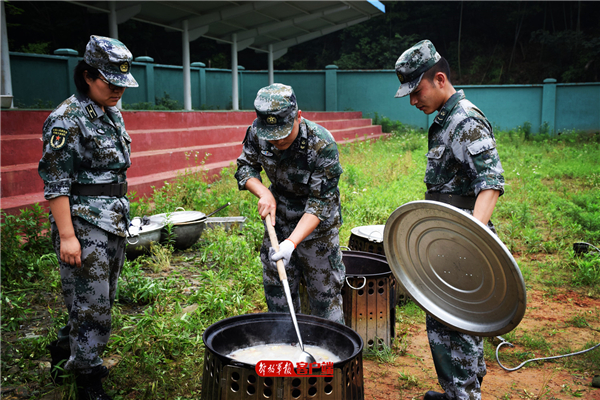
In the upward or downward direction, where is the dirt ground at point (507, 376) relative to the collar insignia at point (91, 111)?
downward

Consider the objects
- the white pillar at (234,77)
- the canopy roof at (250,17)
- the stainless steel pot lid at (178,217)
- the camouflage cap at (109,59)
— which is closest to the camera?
the camouflage cap at (109,59)

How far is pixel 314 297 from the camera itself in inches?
113

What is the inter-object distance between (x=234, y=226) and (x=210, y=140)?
13.8ft

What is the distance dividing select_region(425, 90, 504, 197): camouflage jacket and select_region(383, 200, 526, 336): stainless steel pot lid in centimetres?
35

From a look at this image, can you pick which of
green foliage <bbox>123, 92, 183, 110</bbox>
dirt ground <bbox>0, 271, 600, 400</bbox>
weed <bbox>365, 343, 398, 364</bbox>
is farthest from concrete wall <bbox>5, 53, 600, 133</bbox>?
weed <bbox>365, 343, 398, 364</bbox>

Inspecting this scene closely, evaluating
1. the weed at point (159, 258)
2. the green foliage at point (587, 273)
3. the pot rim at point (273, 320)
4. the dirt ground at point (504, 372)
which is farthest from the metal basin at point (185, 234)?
the green foliage at point (587, 273)

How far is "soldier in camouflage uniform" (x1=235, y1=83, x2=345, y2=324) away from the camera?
253 centimetres

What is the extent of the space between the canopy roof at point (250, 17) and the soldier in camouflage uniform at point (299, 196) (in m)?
7.48

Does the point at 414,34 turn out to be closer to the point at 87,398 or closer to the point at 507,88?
the point at 507,88

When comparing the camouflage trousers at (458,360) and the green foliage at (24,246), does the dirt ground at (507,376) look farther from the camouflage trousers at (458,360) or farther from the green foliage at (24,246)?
the green foliage at (24,246)

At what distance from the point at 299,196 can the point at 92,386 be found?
5.24 ft

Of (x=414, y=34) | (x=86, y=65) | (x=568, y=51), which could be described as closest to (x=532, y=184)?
(x=86, y=65)

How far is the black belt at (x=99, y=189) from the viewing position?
8.23 ft

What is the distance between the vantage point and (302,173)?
2.71 metres
